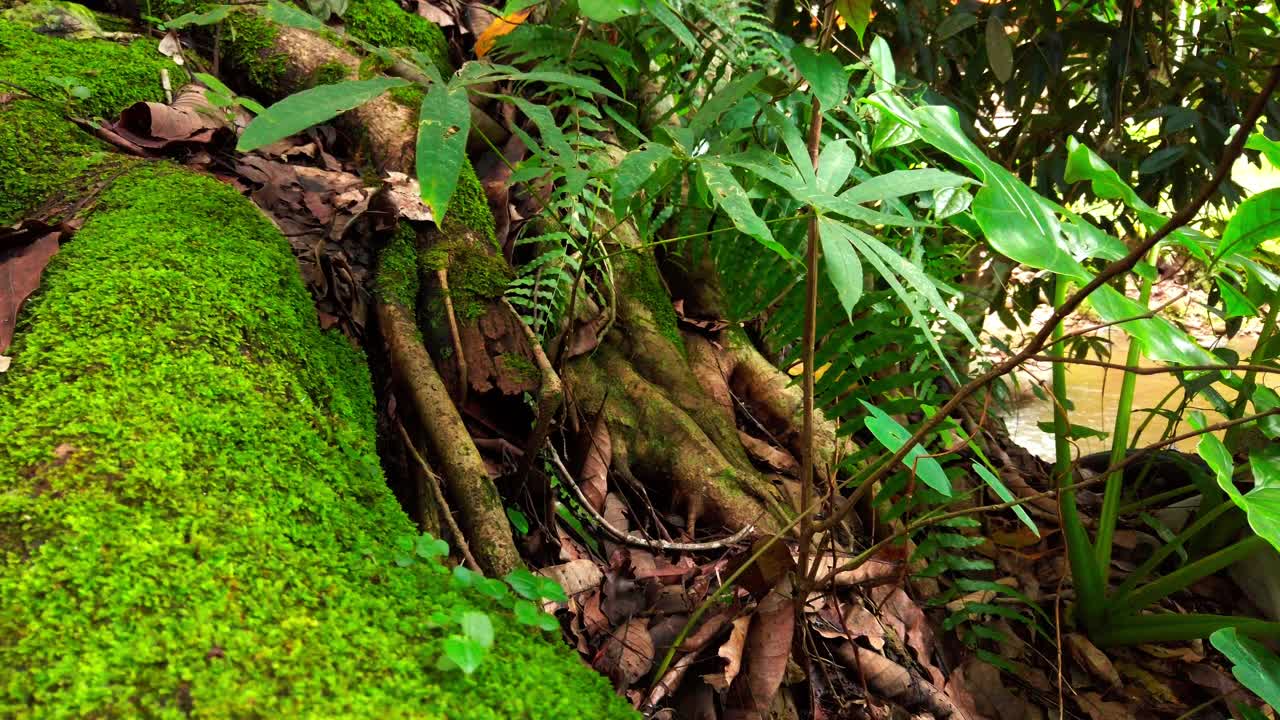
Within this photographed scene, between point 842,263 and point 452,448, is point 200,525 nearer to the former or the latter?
point 452,448

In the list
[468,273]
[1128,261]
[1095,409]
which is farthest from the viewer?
[1095,409]

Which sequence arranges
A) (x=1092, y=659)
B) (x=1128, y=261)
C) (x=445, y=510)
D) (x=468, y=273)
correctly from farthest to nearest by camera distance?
(x=1092, y=659), (x=468, y=273), (x=445, y=510), (x=1128, y=261)

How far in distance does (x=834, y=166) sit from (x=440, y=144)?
67 centimetres

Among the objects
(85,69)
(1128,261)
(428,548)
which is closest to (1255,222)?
(1128,261)

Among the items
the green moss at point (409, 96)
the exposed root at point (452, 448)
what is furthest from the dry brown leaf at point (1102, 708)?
the green moss at point (409, 96)

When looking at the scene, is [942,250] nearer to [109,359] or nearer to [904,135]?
[904,135]

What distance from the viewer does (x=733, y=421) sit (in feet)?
8.09

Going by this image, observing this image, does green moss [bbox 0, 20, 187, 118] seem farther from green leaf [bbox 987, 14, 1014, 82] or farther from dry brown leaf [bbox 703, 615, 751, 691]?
green leaf [bbox 987, 14, 1014, 82]

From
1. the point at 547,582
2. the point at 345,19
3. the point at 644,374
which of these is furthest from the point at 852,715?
the point at 345,19

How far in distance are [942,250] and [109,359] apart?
1767 millimetres

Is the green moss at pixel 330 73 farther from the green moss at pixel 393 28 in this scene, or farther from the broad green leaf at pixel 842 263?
the broad green leaf at pixel 842 263

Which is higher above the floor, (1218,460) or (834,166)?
(834,166)

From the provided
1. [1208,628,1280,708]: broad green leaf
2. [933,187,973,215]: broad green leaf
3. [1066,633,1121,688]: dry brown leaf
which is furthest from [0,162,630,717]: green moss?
[1066,633,1121,688]: dry brown leaf

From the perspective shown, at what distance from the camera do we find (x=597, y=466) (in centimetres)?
199
